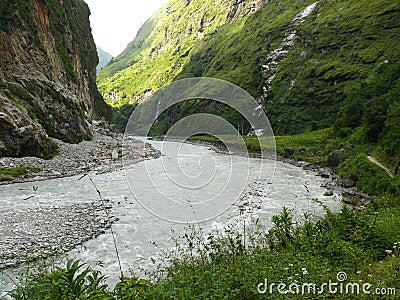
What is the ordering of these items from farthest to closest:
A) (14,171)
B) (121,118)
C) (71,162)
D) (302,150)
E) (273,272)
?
(121,118)
(302,150)
(71,162)
(14,171)
(273,272)

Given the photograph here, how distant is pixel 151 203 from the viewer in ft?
66.3

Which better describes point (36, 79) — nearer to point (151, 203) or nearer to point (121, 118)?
point (151, 203)

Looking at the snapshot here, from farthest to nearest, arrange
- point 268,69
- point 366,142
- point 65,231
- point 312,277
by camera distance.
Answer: point 268,69, point 366,142, point 65,231, point 312,277

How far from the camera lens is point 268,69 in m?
103

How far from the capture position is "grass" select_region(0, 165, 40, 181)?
23806mm

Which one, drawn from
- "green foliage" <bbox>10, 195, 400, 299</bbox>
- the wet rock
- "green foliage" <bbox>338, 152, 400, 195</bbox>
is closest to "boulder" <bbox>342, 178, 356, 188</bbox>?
"green foliage" <bbox>338, 152, 400, 195</bbox>

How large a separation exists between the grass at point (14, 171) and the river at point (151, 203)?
1.66 metres

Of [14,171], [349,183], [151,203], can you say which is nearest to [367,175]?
[349,183]

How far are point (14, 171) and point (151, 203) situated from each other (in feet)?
43.4

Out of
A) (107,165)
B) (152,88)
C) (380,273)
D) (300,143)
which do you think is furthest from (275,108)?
(152,88)

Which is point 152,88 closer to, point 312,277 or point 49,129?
point 49,129

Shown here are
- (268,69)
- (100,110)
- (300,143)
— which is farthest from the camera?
(268,69)

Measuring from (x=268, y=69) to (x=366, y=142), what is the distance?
76599 mm

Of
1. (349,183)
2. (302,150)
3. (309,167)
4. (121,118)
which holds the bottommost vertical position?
(309,167)
